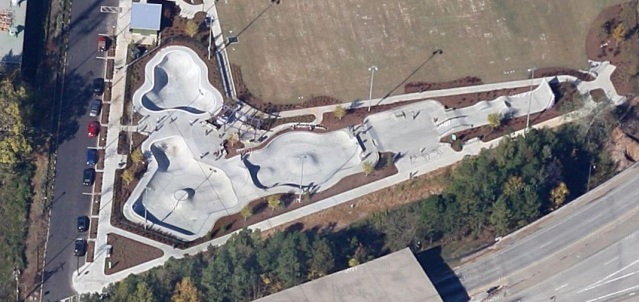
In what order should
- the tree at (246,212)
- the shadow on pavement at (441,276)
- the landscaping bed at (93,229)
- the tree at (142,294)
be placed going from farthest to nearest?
the tree at (246,212), the landscaping bed at (93,229), the shadow on pavement at (441,276), the tree at (142,294)

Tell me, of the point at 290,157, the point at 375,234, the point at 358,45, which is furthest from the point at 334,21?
the point at 375,234

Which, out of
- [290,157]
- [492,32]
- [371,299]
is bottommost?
[371,299]

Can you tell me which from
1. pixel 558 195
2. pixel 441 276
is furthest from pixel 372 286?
pixel 558 195

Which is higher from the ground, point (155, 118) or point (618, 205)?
point (155, 118)

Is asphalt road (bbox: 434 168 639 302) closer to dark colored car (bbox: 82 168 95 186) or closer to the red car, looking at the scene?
dark colored car (bbox: 82 168 95 186)

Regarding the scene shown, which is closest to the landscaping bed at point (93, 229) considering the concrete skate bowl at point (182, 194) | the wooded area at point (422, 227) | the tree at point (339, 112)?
the concrete skate bowl at point (182, 194)

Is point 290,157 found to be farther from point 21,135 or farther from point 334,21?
point 21,135

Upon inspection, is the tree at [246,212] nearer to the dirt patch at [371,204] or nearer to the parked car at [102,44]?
the dirt patch at [371,204]
